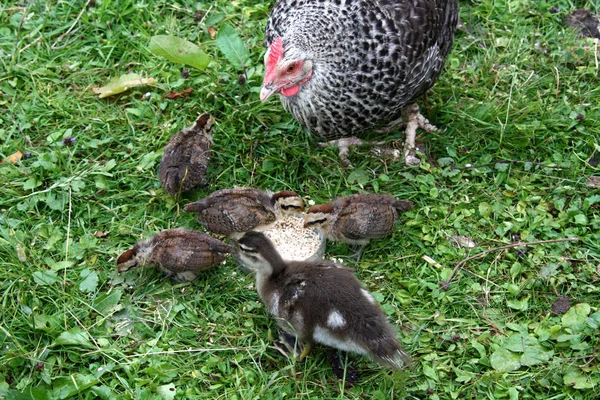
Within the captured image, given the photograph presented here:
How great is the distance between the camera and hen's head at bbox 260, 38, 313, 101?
4.02 m

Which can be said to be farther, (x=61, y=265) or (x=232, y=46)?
(x=232, y=46)

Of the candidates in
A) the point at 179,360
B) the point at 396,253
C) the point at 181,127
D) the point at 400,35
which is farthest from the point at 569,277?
the point at 181,127

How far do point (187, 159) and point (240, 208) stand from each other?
566 millimetres

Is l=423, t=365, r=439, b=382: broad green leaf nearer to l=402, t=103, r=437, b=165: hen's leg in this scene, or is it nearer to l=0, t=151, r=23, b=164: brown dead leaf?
l=402, t=103, r=437, b=165: hen's leg

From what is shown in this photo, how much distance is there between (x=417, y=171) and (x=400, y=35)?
3.44ft

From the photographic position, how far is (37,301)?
13.8 feet

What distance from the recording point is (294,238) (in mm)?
4570

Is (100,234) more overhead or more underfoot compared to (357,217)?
more underfoot

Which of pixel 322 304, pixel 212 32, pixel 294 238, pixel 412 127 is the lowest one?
pixel 294 238

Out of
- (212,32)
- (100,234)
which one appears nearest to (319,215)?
(100,234)

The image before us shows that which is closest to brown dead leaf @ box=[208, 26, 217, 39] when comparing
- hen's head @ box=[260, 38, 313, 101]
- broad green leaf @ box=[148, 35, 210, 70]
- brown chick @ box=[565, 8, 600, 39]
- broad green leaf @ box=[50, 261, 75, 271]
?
broad green leaf @ box=[148, 35, 210, 70]

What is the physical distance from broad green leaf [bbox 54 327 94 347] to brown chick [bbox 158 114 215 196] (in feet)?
3.60

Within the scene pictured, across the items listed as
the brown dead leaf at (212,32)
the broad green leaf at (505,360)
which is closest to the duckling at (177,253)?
the broad green leaf at (505,360)

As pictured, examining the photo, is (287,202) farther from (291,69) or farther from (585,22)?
(585,22)
